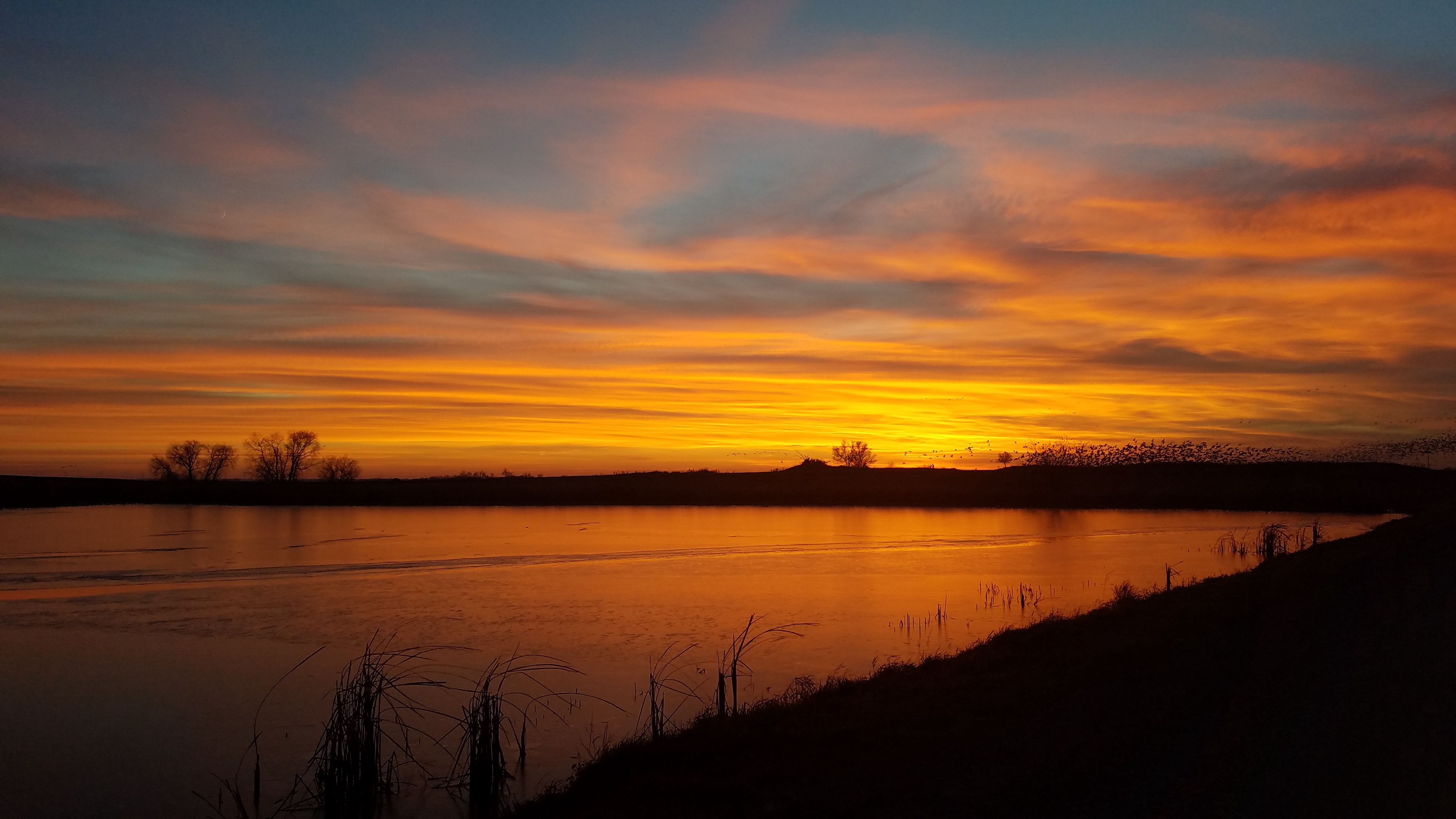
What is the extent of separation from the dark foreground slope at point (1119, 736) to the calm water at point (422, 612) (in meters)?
3.22

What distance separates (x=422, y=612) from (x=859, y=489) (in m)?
84.3

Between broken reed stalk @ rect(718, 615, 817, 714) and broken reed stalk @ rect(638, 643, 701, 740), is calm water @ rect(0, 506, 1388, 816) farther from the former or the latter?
broken reed stalk @ rect(718, 615, 817, 714)

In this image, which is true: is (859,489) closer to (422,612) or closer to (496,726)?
(422,612)

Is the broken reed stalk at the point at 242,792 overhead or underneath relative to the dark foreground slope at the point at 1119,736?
underneath

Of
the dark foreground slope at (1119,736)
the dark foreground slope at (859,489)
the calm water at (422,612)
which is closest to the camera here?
the dark foreground slope at (1119,736)

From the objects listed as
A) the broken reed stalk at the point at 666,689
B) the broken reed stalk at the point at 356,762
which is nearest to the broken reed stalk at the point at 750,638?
the broken reed stalk at the point at 666,689

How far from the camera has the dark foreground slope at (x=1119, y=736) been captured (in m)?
7.55

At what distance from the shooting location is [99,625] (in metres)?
24.8

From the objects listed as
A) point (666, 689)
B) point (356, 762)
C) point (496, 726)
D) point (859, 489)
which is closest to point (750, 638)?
point (666, 689)

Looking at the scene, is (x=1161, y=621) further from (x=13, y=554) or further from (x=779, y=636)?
(x=13, y=554)

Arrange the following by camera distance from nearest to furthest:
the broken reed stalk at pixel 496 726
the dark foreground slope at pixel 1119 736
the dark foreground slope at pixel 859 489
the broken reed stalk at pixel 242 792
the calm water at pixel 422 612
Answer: the dark foreground slope at pixel 1119 736, the broken reed stalk at pixel 242 792, the broken reed stalk at pixel 496 726, the calm water at pixel 422 612, the dark foreground slope at pixel 859 489

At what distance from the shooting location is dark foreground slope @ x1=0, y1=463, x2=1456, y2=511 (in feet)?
298

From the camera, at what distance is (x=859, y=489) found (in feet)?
355

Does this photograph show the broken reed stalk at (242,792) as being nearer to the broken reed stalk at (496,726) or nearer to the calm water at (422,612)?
the calm water at (422,612)
